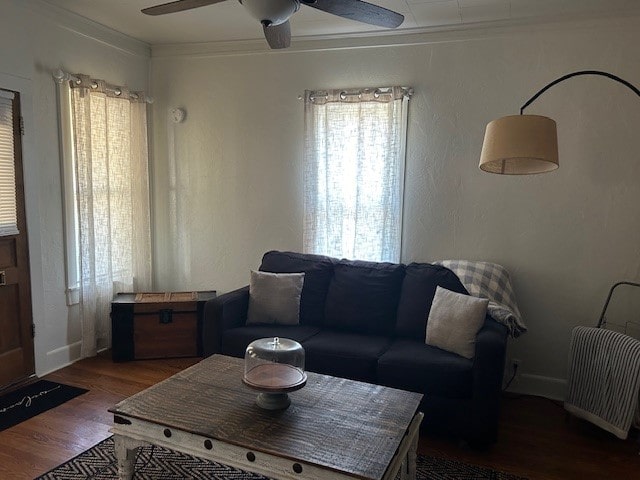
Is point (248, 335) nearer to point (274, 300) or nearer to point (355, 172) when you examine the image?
point (274, 300)

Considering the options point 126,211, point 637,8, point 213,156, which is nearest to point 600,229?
point 637,8

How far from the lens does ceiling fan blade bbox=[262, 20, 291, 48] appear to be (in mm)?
2262

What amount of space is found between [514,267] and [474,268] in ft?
1.21

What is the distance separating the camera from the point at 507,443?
2.79m

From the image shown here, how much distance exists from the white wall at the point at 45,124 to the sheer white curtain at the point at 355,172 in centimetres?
178

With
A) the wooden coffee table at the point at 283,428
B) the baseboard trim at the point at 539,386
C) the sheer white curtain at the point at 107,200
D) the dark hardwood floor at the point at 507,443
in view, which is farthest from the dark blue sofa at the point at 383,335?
the sheer white curtain at the point at 107,200

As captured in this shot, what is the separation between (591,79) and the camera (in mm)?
3225

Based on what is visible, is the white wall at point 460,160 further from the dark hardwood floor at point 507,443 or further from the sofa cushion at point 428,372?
the sofa cushion at point 428,372

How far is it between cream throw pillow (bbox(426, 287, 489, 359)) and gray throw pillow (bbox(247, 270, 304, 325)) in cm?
97

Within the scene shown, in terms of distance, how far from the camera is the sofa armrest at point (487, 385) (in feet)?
8.55

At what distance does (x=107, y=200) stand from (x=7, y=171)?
2.70ft

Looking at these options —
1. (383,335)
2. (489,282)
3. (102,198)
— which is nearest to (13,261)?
(102,198)

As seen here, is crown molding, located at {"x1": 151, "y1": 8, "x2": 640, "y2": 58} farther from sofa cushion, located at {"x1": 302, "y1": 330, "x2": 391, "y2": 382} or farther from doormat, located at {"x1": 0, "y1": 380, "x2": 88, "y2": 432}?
doormat, located at {"x1": 0, "y1": 380, "x2": 88, "y2": 432}

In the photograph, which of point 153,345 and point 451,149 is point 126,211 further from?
point 451,149
